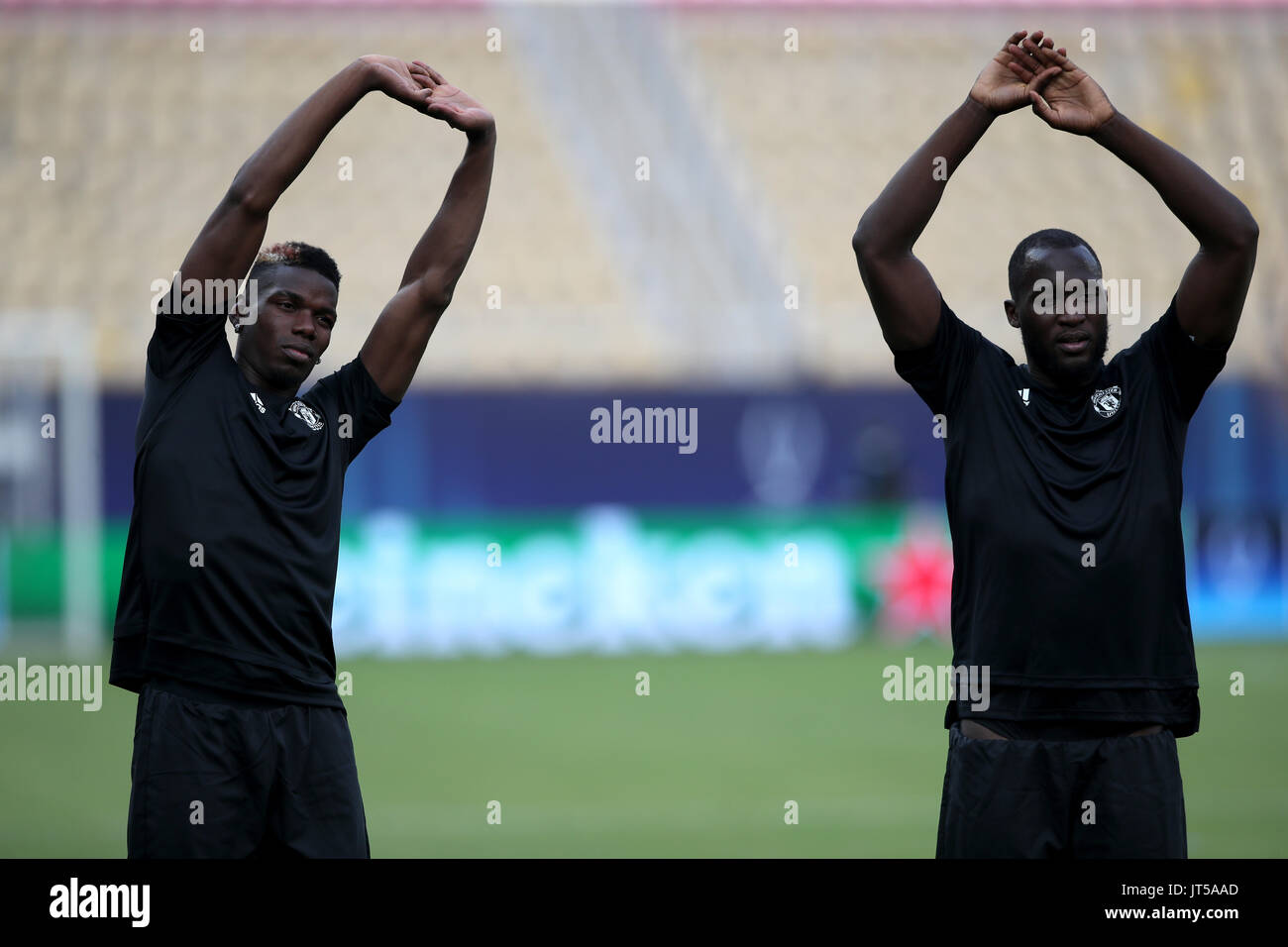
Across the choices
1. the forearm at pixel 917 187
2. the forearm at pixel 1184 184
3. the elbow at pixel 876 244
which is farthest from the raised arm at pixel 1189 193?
the elbow at pixel 876 244

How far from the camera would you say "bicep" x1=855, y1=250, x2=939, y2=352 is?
11.2 ft

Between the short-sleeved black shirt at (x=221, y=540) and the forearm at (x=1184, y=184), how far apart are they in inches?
77.3

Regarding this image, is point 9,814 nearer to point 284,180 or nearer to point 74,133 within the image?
point 284,180

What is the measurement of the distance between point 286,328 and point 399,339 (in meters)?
0.31

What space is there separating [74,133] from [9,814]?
1543 centimetres

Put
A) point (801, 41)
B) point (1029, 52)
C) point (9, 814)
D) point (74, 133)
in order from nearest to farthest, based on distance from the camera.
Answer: point (1029, 52)
point (9, 814)
point (74, 133)
point (801, 41)

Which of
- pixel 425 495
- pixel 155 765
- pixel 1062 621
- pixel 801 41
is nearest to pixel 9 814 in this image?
pixel 155 765

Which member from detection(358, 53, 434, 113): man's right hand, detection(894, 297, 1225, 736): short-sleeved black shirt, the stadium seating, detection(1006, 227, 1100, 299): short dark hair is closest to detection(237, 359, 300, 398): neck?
detection(358, 53, 434, 113): man's right hand

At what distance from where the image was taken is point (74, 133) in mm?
21109

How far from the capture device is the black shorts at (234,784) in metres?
3.23

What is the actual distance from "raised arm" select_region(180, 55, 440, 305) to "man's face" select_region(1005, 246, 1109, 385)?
1487 millimetres

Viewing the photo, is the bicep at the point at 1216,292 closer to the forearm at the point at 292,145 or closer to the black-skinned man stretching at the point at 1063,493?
the black-skinned man stretching at the point at 1063,493
